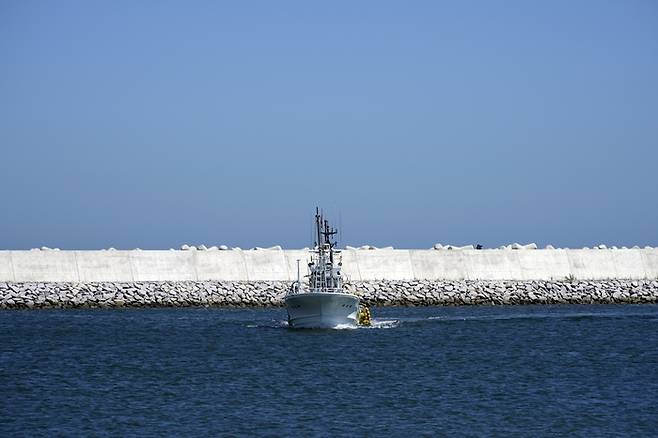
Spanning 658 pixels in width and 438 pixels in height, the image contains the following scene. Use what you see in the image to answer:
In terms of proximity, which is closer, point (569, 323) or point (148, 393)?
point (148, 393)

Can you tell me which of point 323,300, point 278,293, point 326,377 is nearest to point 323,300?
point 323,300

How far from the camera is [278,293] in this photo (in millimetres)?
70375

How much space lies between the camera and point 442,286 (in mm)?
72938

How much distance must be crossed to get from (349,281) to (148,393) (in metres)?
38.3

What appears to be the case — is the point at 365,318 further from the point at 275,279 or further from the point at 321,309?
the point at 275,279

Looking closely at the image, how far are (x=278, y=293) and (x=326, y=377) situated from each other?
31.5 m

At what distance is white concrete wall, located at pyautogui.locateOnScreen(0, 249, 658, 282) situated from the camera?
2830 inches

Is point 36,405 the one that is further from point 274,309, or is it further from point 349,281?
point 349,281

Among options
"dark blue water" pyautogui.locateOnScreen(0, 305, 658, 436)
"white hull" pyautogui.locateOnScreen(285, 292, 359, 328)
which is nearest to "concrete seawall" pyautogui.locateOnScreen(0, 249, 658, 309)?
"dark blue water" pyautogui.locateOnScreen(0, 305, 658, 436)

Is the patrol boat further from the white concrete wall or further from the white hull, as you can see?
the white concrete wall

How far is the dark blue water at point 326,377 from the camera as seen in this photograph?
3109cm

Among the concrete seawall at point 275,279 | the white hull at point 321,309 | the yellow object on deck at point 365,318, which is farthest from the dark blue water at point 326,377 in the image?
the concrete seawall at point 275,279

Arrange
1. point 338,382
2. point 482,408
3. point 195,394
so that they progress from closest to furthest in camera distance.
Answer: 1. point 482,408
2. point 195,394
3. point 338,382

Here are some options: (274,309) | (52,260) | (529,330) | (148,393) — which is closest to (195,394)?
(148,393)
